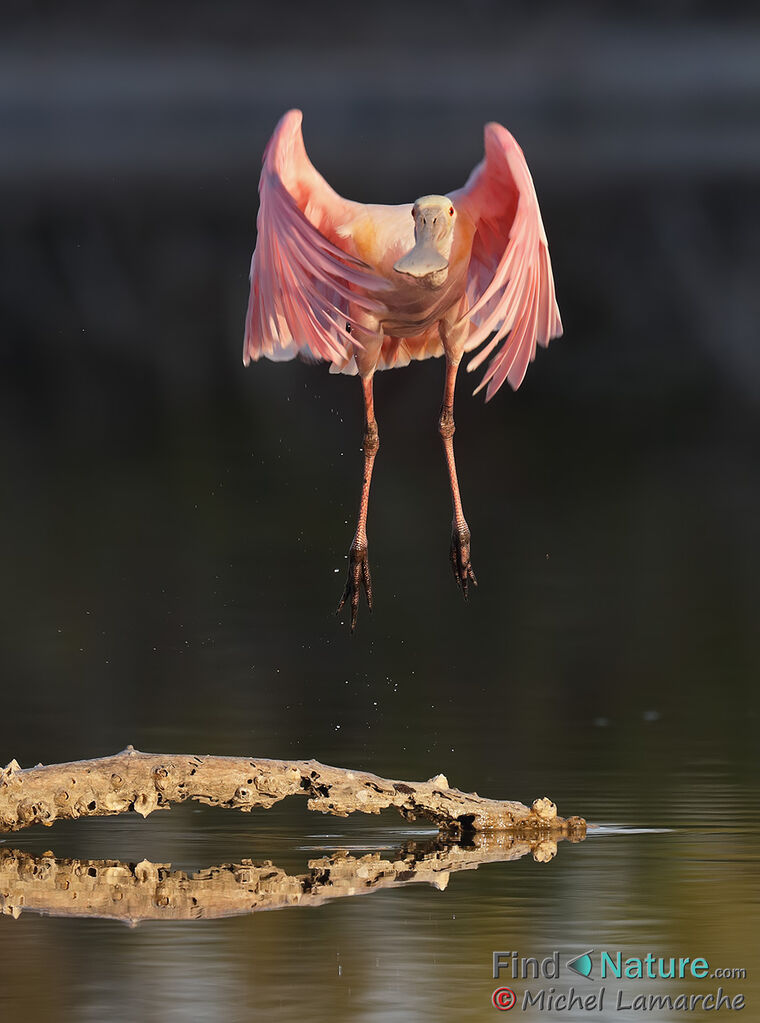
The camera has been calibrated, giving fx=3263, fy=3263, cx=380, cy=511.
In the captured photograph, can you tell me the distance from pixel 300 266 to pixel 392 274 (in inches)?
16.6

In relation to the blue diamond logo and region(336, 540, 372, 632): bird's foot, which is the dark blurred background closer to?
region(336, 540, 372, 632): bird's foot

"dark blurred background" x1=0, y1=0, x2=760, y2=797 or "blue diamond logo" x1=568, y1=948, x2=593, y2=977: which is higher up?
"dark blurred background" x1=0, y1=0, x2=760, y2=797

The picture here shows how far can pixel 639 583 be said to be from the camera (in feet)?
74.1

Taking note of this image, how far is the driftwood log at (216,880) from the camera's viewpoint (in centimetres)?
1240

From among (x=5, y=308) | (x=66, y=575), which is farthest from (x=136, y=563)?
(x=5, y=308)

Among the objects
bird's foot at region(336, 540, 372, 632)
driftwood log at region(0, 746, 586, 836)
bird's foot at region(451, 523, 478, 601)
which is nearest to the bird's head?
bird's foot at region(451, 523, 478, 601)

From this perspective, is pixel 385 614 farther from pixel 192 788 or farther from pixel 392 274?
pixel 192 788

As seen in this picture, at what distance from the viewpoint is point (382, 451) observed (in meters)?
33.9

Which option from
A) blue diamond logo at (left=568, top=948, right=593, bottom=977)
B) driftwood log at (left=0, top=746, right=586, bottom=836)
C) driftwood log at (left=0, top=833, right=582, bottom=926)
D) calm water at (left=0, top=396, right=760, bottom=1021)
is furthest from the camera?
driftwood log at (left=0, top=746, right=586, bottom=836)

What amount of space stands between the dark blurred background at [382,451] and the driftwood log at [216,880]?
139cm

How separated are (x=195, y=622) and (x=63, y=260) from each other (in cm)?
3520

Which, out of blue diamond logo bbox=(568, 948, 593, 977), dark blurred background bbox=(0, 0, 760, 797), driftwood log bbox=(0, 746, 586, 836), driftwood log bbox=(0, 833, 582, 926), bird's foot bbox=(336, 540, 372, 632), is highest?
dark blurred background bbox=(0, 0, 760, 797)

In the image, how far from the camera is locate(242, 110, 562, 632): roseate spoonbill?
46.3 feet

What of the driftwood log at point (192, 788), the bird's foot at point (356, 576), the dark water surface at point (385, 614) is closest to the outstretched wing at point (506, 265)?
the bird's foot at point (356, 576)
